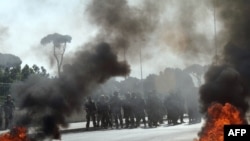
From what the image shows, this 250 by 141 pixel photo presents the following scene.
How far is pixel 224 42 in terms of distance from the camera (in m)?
16.7

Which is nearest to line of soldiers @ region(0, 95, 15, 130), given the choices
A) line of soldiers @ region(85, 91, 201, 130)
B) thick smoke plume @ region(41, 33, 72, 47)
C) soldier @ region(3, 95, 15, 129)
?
soldier @ region(3, 95, 15, 129)

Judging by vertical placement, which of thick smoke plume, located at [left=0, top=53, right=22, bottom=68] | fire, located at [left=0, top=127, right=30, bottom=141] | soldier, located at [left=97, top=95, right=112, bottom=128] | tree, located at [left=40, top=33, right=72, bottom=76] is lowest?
fire, located at [left=0, top=127, right=30, bottom=141]

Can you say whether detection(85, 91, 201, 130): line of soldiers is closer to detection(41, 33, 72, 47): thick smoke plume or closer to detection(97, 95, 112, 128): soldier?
detection(97, 95, 112, 128): soldier

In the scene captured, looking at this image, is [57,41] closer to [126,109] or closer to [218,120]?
[218,120]

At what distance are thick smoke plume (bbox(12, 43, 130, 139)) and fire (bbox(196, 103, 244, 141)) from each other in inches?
128

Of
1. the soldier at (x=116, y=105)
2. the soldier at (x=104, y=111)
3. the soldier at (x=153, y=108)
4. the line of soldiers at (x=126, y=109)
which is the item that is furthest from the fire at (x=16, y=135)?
the soldier at (x=153, y=108)

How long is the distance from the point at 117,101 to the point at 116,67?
1058cm

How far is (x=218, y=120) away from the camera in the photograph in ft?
41.7

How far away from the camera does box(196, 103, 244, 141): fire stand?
12523 millimetres

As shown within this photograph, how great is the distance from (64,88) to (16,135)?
1719mm

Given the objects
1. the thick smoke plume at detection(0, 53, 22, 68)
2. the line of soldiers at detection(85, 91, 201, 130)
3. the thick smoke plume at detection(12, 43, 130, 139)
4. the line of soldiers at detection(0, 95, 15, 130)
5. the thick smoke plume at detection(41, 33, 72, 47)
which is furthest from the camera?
the thick smoke plume at detection(0, 53, 22, 68)

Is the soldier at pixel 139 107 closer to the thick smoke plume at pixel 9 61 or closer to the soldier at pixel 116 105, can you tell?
the soldier at pixel 116 105

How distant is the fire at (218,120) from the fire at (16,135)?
169 inches

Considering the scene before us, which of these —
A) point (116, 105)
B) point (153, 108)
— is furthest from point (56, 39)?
point (153, 108)
